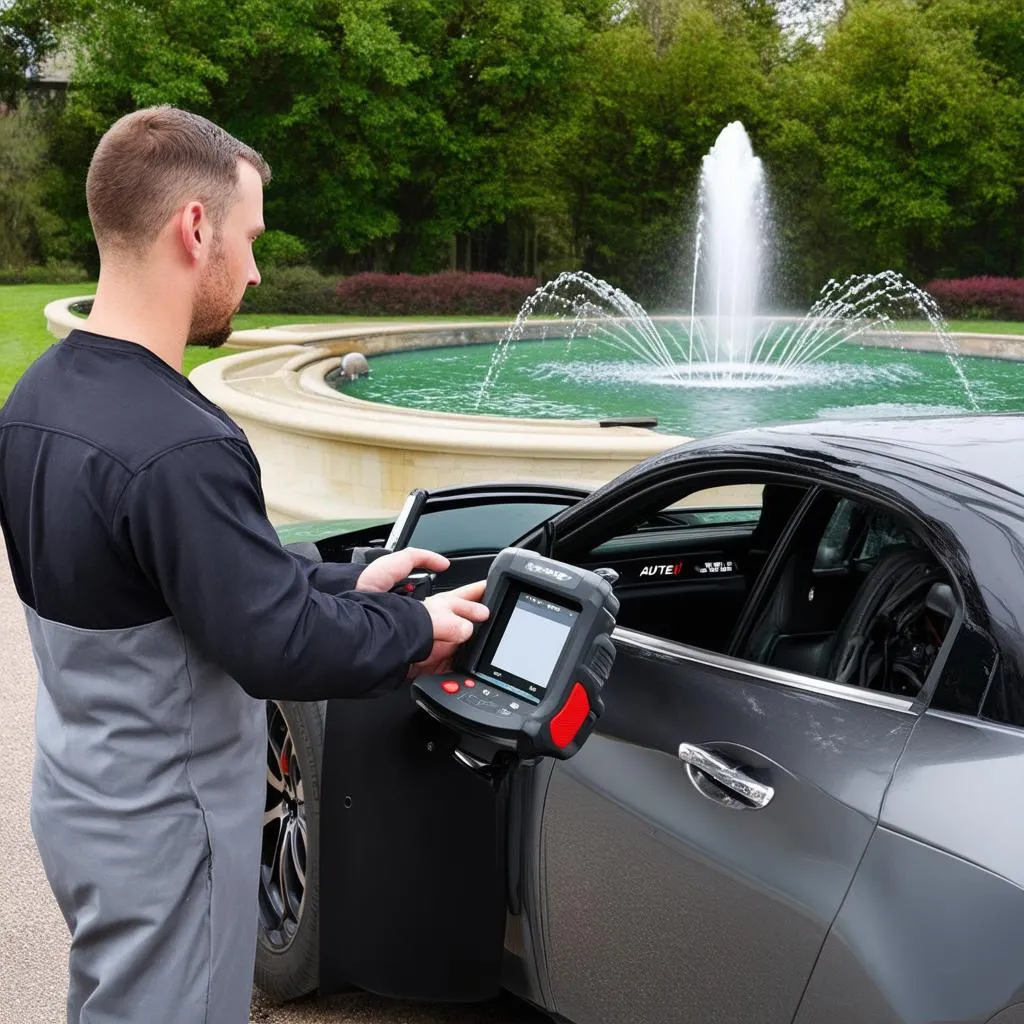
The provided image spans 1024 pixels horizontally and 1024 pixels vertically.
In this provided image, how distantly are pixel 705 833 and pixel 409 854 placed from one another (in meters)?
0.78

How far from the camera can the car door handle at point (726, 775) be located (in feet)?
6.96

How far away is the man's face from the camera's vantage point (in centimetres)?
191

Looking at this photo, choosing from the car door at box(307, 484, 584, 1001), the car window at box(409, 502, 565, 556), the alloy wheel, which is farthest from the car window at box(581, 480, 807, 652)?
the alloy wheel

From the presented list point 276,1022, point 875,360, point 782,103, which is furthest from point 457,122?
point 276,1022

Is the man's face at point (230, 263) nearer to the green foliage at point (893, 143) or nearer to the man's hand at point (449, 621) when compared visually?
the man's hand at point (449, 621)

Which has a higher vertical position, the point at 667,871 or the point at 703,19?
the point at 703,19

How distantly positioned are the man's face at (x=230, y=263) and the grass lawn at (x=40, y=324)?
1431cm

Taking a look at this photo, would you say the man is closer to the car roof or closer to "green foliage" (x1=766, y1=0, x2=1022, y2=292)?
the car roof

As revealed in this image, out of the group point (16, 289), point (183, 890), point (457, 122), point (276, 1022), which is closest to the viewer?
point (183, 890)

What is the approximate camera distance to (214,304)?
195cm

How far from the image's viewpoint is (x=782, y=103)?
146 ft

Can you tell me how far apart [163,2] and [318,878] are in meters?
39.8

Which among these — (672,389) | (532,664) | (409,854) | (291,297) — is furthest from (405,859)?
(291,297)

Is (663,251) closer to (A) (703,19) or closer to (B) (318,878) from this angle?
(A) (703,19)
